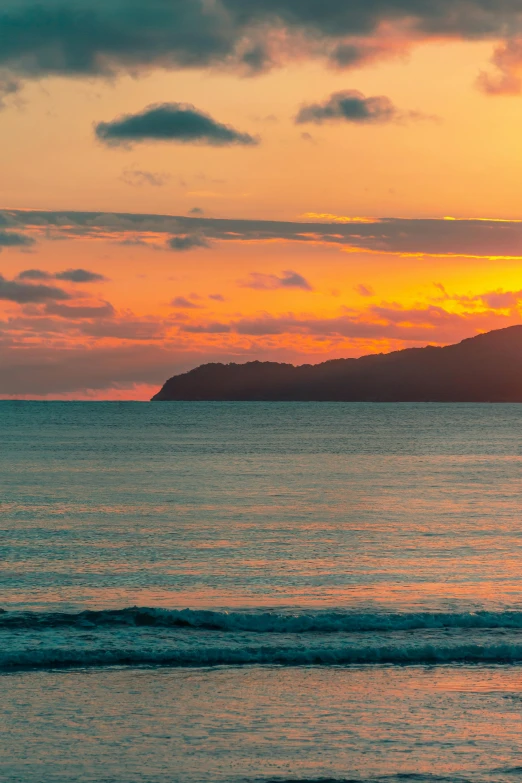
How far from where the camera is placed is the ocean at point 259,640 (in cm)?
1475

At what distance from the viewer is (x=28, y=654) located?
2050 cm

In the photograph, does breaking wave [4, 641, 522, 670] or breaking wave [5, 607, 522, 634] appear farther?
breaking wave [5, 607, 522, 634]

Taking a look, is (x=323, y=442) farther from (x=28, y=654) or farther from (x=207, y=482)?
(x=28, y=654)

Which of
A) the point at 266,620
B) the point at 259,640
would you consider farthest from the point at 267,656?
the point at 266,620

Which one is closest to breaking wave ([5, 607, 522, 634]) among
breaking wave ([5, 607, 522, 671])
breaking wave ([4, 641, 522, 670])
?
breaking wave ([5, 607, 522, 671])

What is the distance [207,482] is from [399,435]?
95496mm

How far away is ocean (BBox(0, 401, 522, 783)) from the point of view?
581 inches

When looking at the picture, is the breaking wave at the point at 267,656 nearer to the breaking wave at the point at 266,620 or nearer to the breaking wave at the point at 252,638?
the breaking wave at the point at 252,638

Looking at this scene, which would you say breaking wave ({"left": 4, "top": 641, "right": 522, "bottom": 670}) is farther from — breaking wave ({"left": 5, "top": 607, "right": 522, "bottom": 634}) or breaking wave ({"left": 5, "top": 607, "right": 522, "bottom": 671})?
breaking wave ({"left": 5, "top": 607, "right": 522, "bottom": 634})

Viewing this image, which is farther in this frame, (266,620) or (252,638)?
(266,620)

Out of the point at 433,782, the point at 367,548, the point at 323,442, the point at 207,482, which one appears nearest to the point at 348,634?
the point at 433,782

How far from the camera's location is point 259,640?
73.1 feet

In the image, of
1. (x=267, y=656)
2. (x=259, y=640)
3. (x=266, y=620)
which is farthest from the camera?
(x=266, y=620)

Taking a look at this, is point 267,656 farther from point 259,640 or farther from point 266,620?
point 266,620
